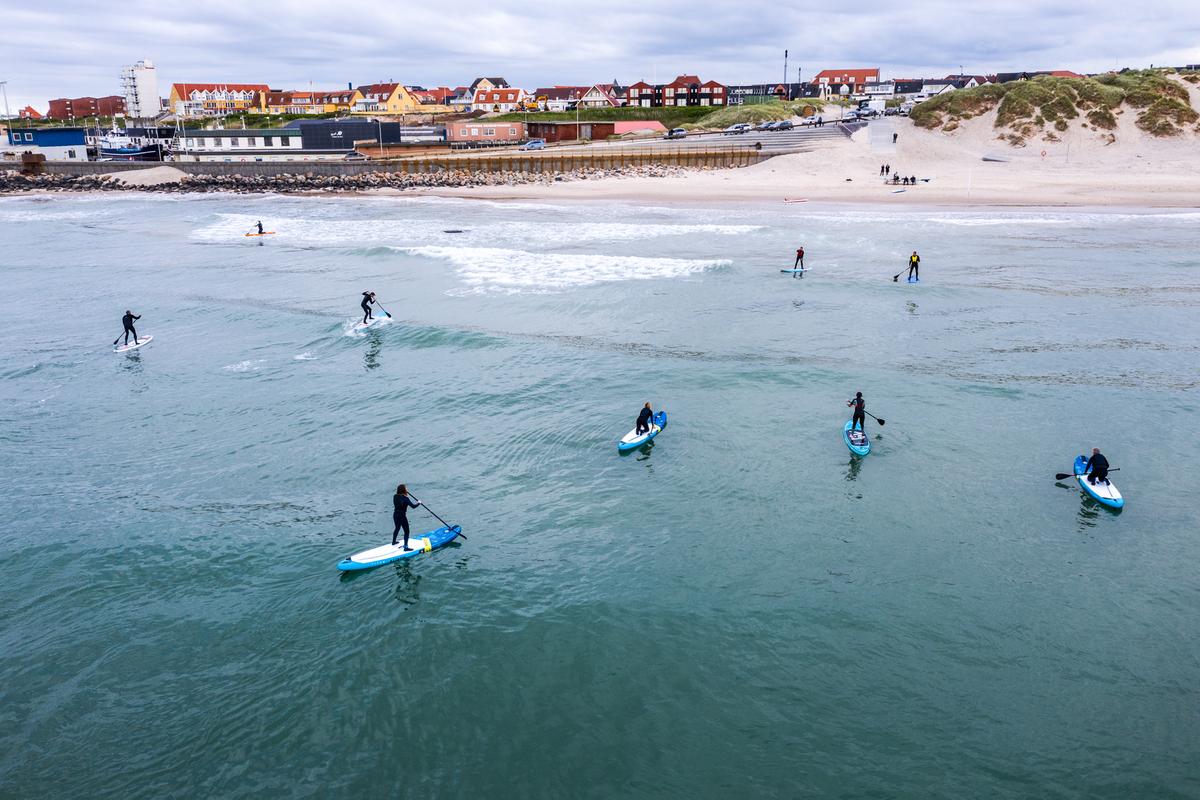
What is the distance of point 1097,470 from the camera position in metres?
17.9

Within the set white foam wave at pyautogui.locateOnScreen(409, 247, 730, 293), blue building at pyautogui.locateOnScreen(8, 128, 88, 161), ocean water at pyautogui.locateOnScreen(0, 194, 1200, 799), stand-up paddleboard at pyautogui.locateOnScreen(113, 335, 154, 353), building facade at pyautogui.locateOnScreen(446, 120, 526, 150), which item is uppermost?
building facade at pyautogui.locateOnScreen(446, 120, 526, 150)

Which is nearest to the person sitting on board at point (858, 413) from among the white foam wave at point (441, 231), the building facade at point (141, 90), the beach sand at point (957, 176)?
the white foam wave at point (441, 231)

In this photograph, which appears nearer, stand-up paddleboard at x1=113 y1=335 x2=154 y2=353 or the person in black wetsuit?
the person in black wetsuit

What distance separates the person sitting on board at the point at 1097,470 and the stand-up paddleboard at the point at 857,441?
502 cm

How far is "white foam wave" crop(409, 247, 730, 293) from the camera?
4084cm

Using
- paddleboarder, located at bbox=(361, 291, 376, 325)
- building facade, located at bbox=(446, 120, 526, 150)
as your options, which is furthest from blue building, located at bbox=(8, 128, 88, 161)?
paddleboarder, located at bbox=(361, 291, 376, 325)

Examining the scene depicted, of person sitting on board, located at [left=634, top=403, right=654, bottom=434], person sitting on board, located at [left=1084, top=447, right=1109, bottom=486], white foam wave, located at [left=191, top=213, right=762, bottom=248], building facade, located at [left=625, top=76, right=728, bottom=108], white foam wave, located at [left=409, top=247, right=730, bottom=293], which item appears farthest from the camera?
building facade, located at [left=625, top=76, right=728, bottom=108]

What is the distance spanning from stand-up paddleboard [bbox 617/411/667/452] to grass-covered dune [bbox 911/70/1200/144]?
80.2 m

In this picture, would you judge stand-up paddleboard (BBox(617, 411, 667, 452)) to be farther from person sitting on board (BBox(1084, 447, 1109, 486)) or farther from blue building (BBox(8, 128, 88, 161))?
blue building (BBox(8, 128, 88, 161))

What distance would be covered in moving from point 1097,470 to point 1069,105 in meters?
83.8

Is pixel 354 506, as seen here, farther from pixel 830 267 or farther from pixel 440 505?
pixel 830 267

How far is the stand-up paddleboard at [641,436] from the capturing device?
20875 mm

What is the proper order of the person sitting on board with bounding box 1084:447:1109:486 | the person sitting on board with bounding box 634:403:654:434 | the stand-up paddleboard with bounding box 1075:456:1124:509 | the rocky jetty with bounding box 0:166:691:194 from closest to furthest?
the stand-up paddleboard with bounding box 1075:456:1124:509, the person sitting on board with bounding box 1084:447:1109:486, the person sitting on board with bounding box 634:403:654:434, the rocky jetty with bounding box 0:166:691:194

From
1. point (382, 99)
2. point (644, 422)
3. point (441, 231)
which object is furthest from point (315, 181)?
point (382, 99)
